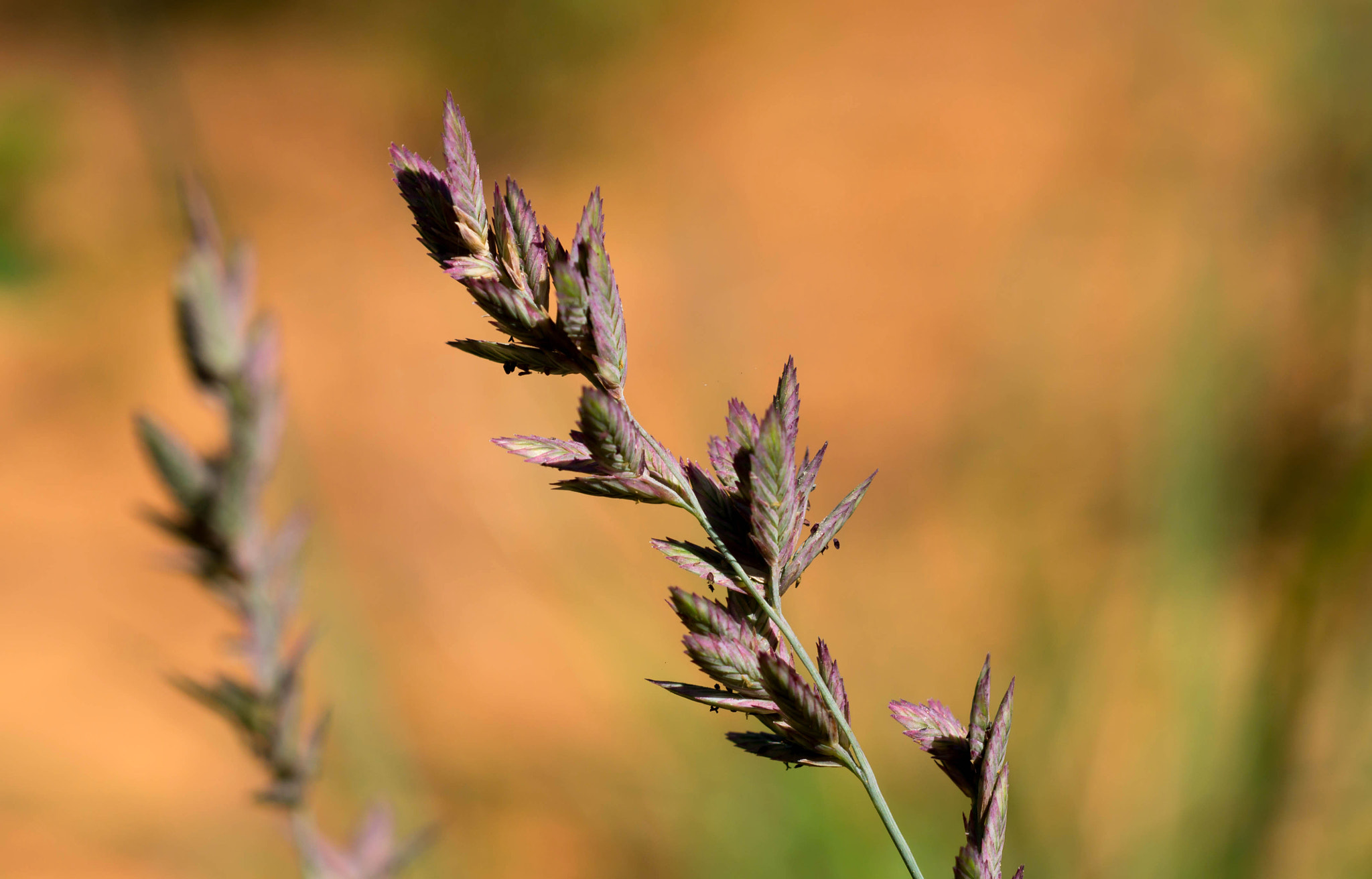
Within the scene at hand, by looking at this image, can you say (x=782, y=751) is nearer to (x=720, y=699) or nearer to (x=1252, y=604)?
(x=720, y=699)

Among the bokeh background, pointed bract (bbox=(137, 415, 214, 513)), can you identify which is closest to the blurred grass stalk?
the bokeh background

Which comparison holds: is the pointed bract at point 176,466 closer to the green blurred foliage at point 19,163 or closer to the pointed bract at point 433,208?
the pointed bract at point 433,208

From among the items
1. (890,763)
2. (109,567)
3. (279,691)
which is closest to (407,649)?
(109,567)

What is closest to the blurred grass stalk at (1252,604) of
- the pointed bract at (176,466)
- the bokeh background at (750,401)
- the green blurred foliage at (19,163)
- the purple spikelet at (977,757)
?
the bokeh background at (750,401)

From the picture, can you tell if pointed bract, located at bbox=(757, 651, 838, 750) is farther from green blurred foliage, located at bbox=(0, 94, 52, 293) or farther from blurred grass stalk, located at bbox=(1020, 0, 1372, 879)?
green blurred foliage, located at bbox=(0, 94, 52, 293)

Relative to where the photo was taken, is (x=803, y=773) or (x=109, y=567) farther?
(x=109, y=567)

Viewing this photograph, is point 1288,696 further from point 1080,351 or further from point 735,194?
point 735,194

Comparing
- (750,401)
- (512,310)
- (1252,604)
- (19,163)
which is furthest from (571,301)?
(19,163)
